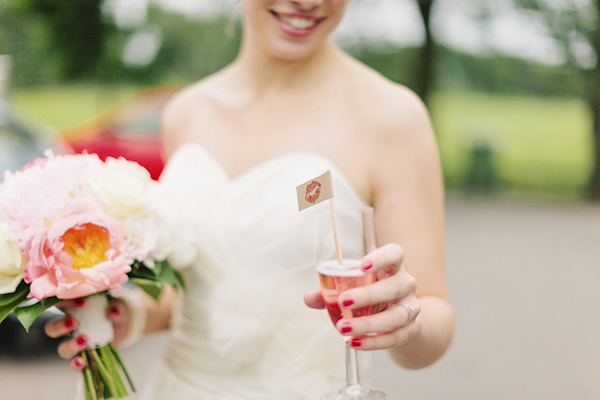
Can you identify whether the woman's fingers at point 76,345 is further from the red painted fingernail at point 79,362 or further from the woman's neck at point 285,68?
the woman's neck at point 285,68

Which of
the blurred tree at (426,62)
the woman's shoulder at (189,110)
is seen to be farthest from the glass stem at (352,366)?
the blurred tree at (426,62)

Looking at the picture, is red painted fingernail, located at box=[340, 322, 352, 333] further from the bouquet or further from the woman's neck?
the woman's neck

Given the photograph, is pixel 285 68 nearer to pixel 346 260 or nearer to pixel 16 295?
pixel 346 260

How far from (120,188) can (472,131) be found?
16.3 meters

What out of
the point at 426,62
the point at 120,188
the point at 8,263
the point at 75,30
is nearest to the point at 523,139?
the point at 426,62

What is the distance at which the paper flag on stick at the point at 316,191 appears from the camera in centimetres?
133

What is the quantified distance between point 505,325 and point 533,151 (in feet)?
45.7

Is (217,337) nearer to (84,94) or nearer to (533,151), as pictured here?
(533,151)

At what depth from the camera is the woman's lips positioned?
1.94 m

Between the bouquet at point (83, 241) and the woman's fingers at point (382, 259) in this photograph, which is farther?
the bouquet at point (83, 241)

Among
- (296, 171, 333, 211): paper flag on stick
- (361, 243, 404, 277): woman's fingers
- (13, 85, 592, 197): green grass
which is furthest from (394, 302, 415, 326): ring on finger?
(13, 85, 592, 197): green grass

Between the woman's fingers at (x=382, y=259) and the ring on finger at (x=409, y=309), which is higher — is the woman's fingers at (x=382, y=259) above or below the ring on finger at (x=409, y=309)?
above

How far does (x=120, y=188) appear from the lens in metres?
1.67

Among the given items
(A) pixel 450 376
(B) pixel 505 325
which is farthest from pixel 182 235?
(B) pixel 505 325
